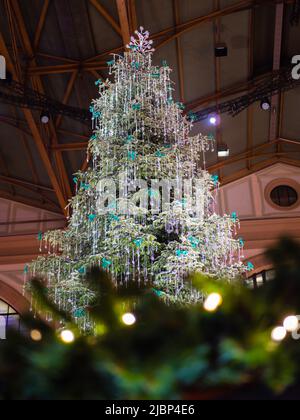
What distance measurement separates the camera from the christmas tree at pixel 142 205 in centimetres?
566

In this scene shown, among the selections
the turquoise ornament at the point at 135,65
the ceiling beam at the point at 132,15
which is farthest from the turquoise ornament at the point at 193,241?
the ceiling beam at the point at 132,15

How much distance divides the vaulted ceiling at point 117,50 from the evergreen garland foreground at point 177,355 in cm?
778

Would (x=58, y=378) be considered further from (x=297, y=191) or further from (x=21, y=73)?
(x=297, y=191)

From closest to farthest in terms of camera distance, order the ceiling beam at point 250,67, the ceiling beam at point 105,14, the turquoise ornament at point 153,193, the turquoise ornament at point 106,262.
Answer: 1. the turquoise ornament at point 106,262
2. the turquoise ornament at point 153,193
3. the ceiling beam at point 105,14
4. the ceiling beam at point 250,67

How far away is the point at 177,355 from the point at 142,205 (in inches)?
208

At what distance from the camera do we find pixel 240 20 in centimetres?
991

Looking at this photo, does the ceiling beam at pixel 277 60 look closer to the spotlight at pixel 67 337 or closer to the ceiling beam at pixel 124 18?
the ceiling beam at pixel 124 18

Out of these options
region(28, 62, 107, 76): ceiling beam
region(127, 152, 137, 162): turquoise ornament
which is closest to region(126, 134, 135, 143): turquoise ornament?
region(127, 152, 137, 162): turquoise ornament

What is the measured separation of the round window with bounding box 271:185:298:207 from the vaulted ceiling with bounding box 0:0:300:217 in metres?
1.38

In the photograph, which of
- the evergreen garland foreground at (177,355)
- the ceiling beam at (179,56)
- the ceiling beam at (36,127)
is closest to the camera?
the evergreen garland foreground at (177,355)

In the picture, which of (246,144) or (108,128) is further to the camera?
(246,144)

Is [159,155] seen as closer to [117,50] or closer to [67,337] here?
[117,50]
